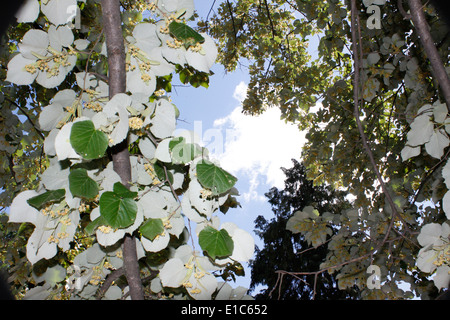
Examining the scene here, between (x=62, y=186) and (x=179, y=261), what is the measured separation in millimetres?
325

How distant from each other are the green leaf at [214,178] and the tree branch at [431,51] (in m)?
0.64

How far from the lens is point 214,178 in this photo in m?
0.67

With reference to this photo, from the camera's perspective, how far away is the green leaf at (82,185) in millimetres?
690

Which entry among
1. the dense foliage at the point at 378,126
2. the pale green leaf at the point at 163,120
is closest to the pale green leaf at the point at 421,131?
the dense foliage at the point at 378,126

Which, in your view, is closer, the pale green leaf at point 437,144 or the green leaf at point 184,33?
the green leaf at point 184,33

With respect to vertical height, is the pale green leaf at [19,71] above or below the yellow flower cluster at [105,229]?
above

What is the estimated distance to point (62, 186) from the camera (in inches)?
30.1

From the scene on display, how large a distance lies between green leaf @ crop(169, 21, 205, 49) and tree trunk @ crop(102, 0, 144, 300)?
137 mm

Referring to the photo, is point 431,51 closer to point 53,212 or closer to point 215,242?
point 215,242

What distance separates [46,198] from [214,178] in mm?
379

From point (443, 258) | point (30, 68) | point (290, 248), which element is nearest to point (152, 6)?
point (30, 68)

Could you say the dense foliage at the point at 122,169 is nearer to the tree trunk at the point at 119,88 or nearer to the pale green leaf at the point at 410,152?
the tree trunk at the point at 119,88
